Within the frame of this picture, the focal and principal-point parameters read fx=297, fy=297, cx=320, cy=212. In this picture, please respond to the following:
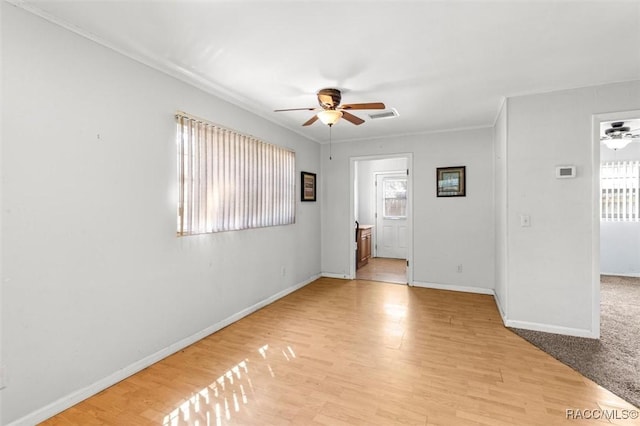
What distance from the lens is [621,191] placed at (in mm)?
5492

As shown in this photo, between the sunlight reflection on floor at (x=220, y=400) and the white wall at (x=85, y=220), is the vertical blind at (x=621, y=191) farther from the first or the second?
the white wall at (x=85, y=220)

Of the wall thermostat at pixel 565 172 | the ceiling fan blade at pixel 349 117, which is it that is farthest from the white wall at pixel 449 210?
the ceiling fan blade at pixel 349 117

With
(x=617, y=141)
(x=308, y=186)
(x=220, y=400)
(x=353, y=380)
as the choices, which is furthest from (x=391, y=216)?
(x=220, y=400)

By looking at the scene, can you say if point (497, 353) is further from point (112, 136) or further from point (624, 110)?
point (112, 136)

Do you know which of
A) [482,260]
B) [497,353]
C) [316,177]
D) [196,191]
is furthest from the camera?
[316,177]

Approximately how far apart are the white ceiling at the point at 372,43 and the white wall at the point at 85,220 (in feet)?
0.88

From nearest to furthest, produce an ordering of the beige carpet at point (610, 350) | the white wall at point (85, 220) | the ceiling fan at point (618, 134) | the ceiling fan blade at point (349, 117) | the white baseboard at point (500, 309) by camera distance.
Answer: the white wall at point (85, 220) < the beige carpet at point (610, 350) < the ceiling fan blade at point (349, 117) < the white baseboard at point (500, 309) < the ceiling fan at point (618, 134)

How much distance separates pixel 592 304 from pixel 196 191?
4.09 metres

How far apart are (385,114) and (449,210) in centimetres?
195

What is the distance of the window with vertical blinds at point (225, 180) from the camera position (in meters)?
2.82

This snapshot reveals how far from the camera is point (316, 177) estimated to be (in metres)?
5.49

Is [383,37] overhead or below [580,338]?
overhead

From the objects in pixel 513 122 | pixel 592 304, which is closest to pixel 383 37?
pixel 513 122

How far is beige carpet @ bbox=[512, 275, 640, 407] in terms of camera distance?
2.26 m
